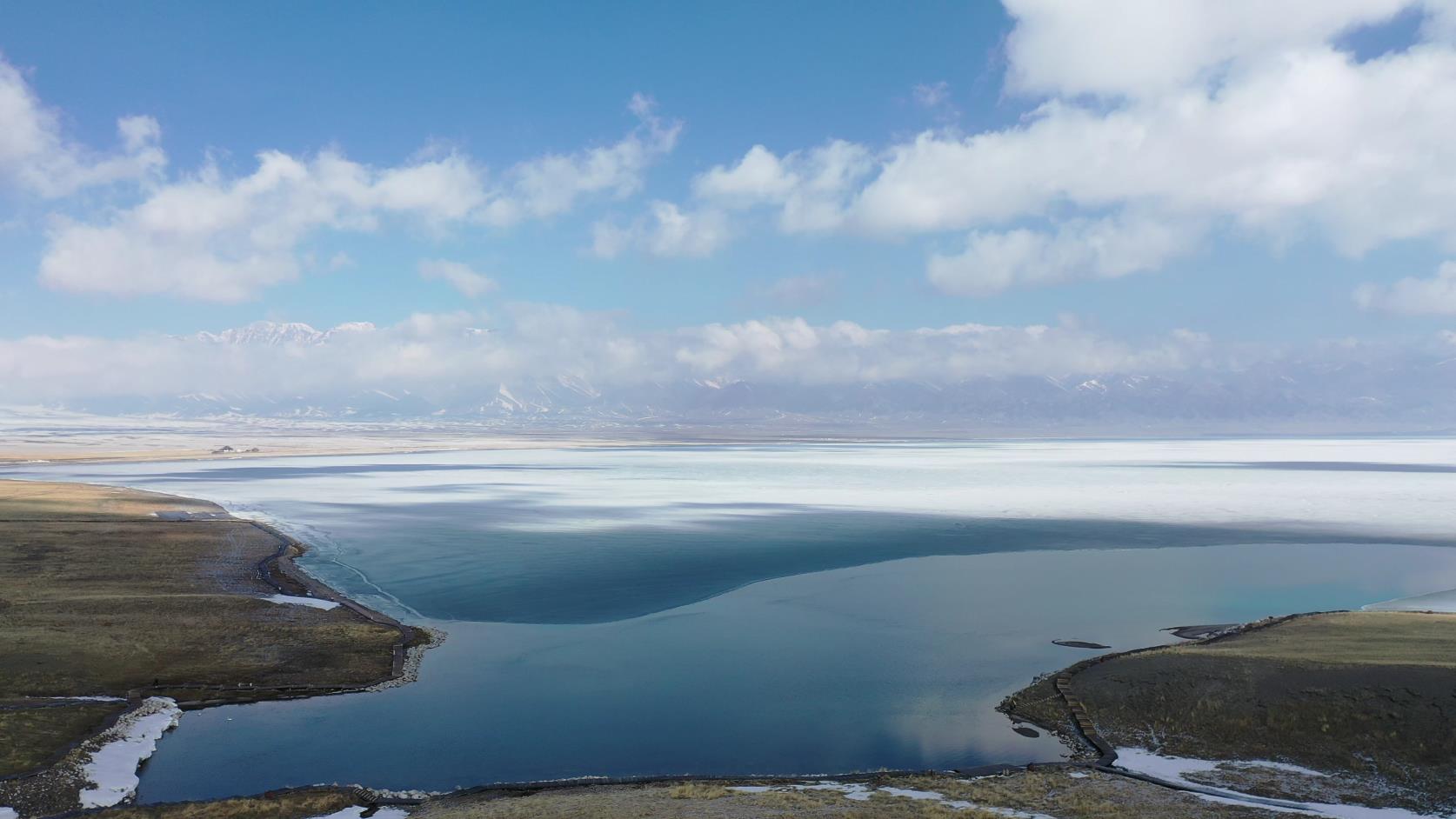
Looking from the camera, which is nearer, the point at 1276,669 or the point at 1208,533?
the point at 1276,669

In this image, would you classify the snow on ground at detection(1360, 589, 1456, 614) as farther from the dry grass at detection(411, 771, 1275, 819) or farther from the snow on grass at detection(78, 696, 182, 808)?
the snow on grass at detection(78, 696, 182, 808)

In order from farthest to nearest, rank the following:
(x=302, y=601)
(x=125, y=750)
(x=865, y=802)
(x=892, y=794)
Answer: (x=302, y=601) < (x=125, y=750) < (x=892, y=794) < (x=865, y=802)

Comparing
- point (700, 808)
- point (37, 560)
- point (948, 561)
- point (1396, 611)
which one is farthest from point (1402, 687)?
point (37, 560)

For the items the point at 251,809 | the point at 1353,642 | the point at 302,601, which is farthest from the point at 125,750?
the point at 1353,642

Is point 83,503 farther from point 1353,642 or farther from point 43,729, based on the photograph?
point 1353,642

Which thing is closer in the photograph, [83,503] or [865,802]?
[865,802]

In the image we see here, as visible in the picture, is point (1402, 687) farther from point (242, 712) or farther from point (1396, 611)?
point (242, 712)

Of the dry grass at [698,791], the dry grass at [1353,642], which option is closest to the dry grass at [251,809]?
the dry grass at [698,791]
